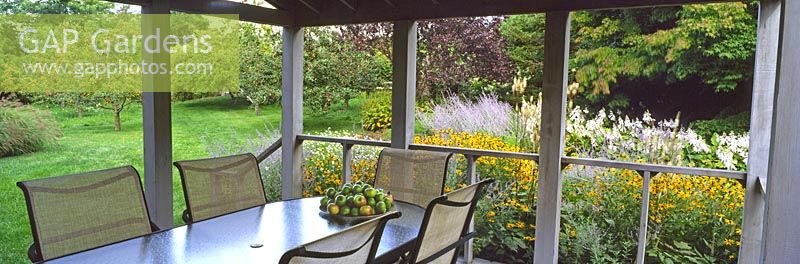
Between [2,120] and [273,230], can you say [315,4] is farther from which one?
[2,120]

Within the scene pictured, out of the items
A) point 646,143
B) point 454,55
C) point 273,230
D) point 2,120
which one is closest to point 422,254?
point 273,230

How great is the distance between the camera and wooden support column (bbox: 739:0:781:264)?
126 inches

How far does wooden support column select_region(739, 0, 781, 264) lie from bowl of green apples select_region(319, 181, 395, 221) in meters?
2.18

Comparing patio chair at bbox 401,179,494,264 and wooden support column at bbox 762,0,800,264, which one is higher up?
wooden support column at bbox 762,0,800,264

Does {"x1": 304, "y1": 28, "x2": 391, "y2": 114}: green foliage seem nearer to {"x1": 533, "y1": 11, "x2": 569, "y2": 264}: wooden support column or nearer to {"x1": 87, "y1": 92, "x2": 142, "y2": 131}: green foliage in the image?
{"x1": 87, "y1": 92, "x2": 142, "y2": 131}: green foliage

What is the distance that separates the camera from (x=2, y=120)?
572cm

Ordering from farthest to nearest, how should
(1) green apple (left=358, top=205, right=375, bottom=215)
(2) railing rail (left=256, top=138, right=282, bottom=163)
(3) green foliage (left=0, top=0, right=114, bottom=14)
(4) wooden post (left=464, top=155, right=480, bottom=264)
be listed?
(3) green foliage (left=0, top=0, right=114, bottom=14)
(2) railing rail (left=256, top=138, right=282, bottom=163)
(4) wooden post (left=464, top=155, right=480, bottom=264)
(1) green apple (left=358, top=205, right=375, bottom=215)

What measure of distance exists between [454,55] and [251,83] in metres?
3.09

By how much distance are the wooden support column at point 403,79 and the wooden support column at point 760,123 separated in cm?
231

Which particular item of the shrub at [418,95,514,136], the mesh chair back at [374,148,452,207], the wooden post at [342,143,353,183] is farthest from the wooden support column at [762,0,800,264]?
the wooden post at [342,143,353,183]

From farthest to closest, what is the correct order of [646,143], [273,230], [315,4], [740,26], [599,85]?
[599,85], [740,26], [315,4], [646,143], [273,230]

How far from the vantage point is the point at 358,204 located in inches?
105

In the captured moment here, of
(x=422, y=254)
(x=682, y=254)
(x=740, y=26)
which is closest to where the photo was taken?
(x=422, y=254)

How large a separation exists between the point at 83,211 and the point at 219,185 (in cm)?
77
